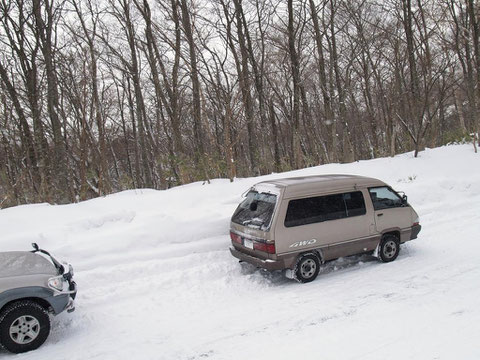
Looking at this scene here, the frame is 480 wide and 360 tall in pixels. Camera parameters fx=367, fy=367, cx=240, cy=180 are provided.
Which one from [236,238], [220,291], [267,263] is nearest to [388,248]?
[267,263]

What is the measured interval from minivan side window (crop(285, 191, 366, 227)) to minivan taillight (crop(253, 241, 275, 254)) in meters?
0.48

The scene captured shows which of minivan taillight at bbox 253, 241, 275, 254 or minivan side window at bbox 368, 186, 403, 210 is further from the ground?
minivan side window at bbox 368, 186, 403, 210

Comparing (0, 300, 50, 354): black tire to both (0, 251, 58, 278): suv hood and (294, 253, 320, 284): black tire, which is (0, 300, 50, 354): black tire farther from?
(294, 253, 320, 284): black tire

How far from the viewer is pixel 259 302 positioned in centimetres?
595

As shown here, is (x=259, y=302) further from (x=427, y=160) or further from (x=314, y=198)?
(x=427, y=160)

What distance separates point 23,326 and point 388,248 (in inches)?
259

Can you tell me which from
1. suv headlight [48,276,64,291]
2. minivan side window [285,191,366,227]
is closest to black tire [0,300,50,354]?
suv headlight [48,276,64,291]

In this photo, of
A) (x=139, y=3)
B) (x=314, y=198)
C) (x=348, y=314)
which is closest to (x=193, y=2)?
(x=139, y=3)

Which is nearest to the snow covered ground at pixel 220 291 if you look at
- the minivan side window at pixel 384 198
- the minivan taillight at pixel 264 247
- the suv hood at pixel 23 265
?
the minivan taillight at pixel 264 247

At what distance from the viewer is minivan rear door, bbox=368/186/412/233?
752 centimetres

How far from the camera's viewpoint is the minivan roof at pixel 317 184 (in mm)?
6750

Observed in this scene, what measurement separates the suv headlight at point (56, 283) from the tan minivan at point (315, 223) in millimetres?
3143

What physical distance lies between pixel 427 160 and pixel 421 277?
29.7ft

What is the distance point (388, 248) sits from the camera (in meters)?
7.65
